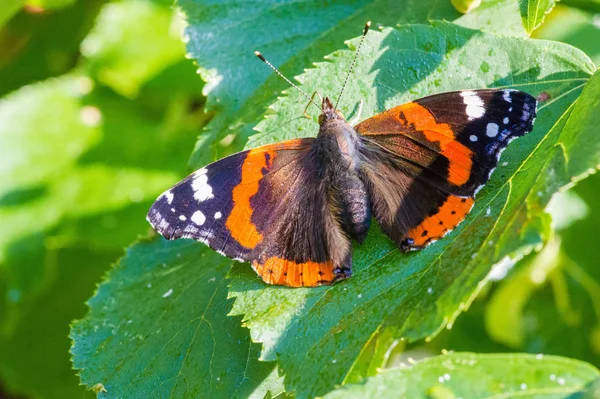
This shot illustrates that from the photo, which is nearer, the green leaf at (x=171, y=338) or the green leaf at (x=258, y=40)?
the green leaf at (x=171, y=338)

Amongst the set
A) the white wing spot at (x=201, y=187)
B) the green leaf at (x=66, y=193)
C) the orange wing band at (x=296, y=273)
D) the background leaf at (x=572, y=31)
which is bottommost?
the green leaf at (x=66, y=193)

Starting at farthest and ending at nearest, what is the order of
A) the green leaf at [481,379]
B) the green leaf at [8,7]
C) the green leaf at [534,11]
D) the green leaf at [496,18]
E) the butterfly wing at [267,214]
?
the green leaf at [8,7] → the green leaf at [496,18] → the butterfly wing at [267,214] → the green leaf at [534,11] → the green leaf at [481,379]

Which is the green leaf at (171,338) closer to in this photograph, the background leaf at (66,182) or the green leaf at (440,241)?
the green leaf at (440,241)

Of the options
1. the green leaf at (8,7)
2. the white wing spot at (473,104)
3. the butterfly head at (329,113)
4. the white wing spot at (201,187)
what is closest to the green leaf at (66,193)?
the green leaf at (8,7)

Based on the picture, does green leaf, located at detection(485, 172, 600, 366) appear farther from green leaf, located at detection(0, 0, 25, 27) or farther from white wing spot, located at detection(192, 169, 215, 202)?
green leaf, located at detection(0, 0, 25, 27)

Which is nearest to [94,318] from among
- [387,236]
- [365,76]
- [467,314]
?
[387,236]

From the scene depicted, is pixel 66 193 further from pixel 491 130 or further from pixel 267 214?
pixel 491 130

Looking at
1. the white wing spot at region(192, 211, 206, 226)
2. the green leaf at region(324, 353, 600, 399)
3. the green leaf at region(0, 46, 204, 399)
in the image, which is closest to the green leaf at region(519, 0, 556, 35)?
the green leaf at region(324, 353, 600, 399)
